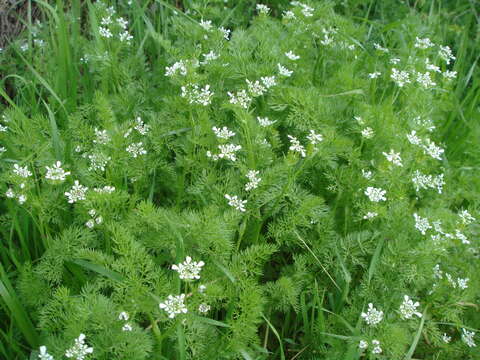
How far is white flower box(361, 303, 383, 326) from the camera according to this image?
7.69ft

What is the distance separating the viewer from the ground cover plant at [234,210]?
2.19 metres

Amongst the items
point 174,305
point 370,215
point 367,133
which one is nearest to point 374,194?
point 370,215

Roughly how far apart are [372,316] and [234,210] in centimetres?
84

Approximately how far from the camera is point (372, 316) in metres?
2.35

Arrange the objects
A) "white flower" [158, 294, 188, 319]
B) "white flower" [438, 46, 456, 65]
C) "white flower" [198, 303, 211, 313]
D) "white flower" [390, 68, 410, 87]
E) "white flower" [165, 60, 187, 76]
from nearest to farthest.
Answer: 1. "white flower" [158, 294, 188, 319]
2. "white flower" [198, 303, 211, 313]
3. "white flower" [165, 60, 187, 76]
4. "white flower" [390, 68, 410, 87]
5. "white flower" [438, 46, 456, 65]

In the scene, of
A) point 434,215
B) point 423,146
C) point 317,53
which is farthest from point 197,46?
point 434,215

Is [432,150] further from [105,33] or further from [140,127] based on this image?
[105,33]

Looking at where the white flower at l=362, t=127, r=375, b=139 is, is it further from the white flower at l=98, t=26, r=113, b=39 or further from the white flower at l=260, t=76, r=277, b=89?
the white flower at l=98, t=26, r=113, b=39

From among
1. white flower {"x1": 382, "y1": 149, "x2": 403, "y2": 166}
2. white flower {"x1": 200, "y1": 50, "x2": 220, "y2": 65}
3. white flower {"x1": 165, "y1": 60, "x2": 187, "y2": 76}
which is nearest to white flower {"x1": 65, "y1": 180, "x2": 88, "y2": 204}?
white flower {"x1": 165, "y1": 60, "x2": 187, "y2": 76}

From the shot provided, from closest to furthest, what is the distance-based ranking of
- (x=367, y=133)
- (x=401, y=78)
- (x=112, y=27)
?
(x=367, y=133), (x=401, y=78), (x=112, y=27)

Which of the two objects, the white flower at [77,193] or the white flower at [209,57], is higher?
the white flower at [209,57]

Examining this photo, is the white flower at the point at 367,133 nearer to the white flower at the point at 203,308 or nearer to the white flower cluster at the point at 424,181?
the white flower cluster at the point at 424,181

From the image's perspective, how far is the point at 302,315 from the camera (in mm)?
2586

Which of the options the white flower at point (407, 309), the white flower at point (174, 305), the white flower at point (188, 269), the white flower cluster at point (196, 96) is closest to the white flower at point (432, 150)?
the white flower at point (407, 309)
